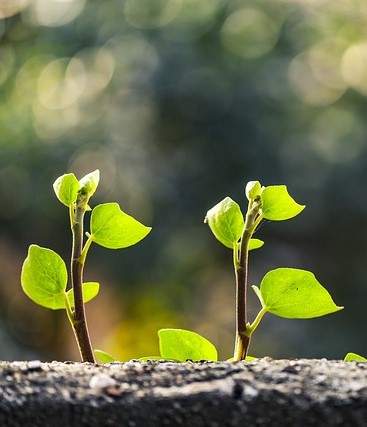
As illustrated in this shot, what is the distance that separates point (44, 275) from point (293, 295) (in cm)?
9

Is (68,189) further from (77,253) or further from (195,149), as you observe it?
(195,149)

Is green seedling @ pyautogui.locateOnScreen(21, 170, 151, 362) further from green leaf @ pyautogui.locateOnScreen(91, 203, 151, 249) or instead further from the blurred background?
the blurred background

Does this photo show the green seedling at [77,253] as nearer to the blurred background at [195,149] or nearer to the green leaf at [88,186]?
the green leaf at [88,186]

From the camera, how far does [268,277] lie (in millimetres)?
293

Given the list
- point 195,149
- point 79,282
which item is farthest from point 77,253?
point 195,149

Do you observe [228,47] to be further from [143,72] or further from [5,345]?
[5,345]

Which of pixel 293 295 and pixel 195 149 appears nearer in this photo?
pixel 293 295

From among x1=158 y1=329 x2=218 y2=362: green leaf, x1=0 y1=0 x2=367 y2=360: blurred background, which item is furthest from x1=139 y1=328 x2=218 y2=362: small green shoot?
x1=0 y1=0 x2=367 y2=360: blurred background

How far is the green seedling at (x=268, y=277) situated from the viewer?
0.29 m

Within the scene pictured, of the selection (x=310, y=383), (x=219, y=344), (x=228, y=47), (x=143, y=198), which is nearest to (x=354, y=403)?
(x=310, y=383)

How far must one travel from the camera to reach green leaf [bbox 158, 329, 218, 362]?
31 cm

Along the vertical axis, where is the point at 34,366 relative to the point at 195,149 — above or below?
below

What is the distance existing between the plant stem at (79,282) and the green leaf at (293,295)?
6 centimetres

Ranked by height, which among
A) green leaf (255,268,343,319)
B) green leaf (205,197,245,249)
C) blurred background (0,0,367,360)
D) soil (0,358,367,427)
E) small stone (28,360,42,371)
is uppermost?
blurred background (0,0,367,360)
